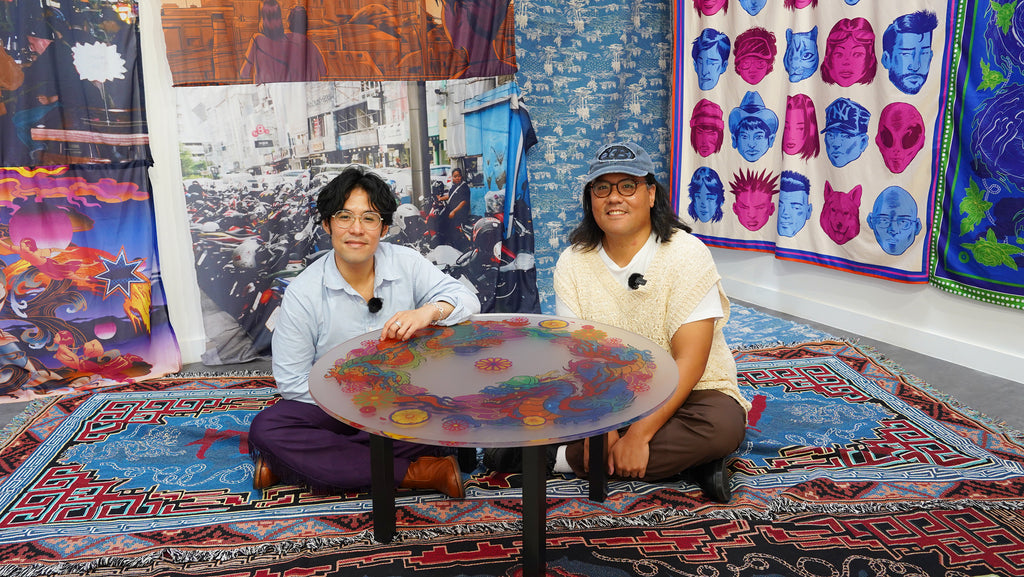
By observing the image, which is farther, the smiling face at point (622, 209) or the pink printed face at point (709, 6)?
the pink printed face at point (709, 6)

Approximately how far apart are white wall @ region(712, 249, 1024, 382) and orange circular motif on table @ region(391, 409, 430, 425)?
2755 mm

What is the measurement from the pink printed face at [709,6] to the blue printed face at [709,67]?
8.6 inches

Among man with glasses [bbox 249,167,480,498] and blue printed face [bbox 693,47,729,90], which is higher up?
blue printed face [bbox 693,47,729,90]

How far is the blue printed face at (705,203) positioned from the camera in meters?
4.45

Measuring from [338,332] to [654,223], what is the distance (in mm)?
1020

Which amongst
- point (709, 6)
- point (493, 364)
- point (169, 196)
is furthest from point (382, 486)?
point (709, 6)

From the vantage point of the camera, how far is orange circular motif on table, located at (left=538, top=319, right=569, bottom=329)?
1956 millimetres

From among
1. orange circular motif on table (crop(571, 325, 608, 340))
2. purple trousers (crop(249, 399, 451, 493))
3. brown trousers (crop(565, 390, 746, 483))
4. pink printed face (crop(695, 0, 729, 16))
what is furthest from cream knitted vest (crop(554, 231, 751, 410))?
pink printed face (crop(695, 0, 729, 16))

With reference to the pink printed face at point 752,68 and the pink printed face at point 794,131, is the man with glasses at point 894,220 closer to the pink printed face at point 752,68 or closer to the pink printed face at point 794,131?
the pink printed face at point 794,131

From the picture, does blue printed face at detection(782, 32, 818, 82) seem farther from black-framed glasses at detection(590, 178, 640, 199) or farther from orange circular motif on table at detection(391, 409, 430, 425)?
orange circular motif on table at detection(391, 409, 430, 425)

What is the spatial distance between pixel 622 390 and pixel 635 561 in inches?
20.0

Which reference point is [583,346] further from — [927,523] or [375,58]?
[375,58]

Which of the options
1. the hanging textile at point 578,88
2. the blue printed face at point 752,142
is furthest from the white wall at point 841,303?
the hanging textile at point 578,88

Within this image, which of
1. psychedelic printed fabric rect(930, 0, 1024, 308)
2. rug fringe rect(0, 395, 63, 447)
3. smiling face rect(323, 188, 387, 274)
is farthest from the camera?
psychedelic printed fabric rect(930, 0, 1024, 308)
